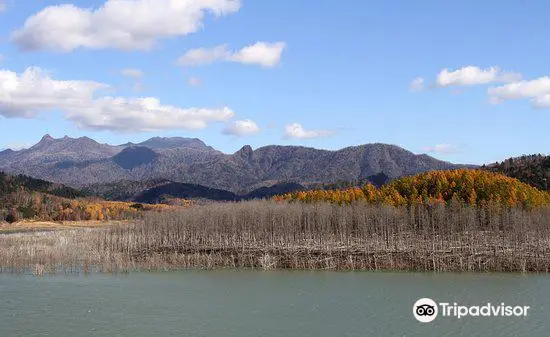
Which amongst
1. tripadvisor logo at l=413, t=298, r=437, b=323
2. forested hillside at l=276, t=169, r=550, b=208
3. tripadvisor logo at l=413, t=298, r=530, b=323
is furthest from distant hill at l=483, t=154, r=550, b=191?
tripadvisor logo at l=413, t=298, r=437, b=323

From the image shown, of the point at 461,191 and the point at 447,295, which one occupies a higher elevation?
the point at 461,191

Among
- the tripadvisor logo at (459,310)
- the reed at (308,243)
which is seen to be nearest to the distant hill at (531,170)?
the reed at (308,243)

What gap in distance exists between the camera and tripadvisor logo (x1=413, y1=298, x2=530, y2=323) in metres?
40.1

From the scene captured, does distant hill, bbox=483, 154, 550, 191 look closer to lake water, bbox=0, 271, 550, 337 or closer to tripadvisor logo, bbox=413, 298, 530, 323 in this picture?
lake water, bbox=0, 271, 550, 337

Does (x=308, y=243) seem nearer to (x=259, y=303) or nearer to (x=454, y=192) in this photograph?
(x=259, y=303)

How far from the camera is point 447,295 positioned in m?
48.9

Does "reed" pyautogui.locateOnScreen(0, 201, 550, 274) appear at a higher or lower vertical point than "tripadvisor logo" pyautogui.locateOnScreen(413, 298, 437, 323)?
higher

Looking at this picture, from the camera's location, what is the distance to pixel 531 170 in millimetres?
173250

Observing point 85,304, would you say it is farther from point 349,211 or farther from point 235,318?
point 349,211

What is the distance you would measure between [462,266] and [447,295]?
60.2ft

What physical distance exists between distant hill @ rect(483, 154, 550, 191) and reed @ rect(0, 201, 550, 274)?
6610cm

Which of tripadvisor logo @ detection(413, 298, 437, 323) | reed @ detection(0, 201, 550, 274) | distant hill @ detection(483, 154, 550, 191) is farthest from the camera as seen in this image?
distant hill @ detection(483, 154, 550, 191)

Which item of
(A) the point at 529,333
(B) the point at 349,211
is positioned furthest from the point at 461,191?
(A) the point at 529,333

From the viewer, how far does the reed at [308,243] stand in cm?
6781
